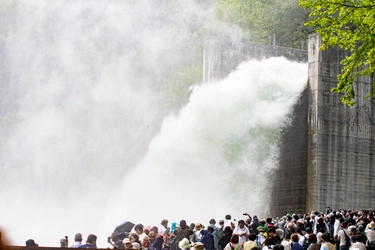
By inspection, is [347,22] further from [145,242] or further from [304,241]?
[145,242]

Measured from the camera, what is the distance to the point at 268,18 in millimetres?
59969

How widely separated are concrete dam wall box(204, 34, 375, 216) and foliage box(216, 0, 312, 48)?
21.5 m

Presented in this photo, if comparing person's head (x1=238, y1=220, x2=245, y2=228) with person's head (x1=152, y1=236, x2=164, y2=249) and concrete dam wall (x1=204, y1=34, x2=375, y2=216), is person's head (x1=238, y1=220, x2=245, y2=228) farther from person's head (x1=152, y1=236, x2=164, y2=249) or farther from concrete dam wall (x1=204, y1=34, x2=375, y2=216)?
concrete dam wall (x1=204, y1=34, x2=375, y2=216)

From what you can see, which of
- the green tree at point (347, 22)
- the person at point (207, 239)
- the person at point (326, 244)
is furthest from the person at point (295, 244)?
the green tree at point (347, 22)

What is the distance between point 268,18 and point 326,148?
95.5 feet

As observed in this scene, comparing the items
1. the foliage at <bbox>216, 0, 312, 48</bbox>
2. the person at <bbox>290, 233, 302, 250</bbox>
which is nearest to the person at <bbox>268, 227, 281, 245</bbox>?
the person at <bbox>290, 233, 302, 250</bbox>

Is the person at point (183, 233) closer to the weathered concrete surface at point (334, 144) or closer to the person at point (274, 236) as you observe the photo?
the person at point (274, 236)

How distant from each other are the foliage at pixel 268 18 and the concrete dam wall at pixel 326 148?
70.7 ft

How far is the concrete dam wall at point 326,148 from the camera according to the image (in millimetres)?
32250

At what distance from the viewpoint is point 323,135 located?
32.4 meters

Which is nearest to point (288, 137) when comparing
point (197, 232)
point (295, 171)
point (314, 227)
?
point (295, 171)

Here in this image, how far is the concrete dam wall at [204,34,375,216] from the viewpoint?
32.2 m

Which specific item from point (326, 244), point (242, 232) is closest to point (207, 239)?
point (242, 232)

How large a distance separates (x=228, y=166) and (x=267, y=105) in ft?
11.0
